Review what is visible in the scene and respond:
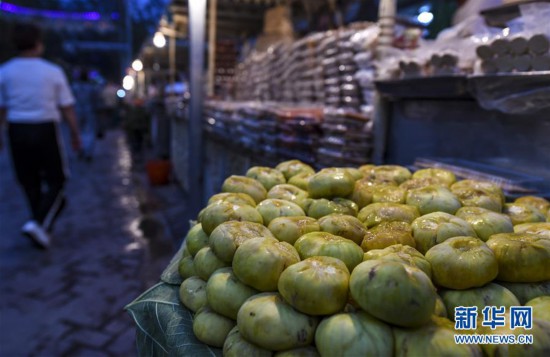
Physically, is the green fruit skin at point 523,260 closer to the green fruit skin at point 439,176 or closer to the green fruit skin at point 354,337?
the green fruit skin at point 354,337

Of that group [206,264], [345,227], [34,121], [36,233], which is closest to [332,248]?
[345,227]

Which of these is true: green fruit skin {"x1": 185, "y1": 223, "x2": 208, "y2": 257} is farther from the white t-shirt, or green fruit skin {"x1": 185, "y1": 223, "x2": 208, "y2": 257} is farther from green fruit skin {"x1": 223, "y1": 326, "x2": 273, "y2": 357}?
the white t-shirt

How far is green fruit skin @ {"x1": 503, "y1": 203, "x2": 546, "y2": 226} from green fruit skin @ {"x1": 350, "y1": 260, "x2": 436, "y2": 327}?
0.72 metres

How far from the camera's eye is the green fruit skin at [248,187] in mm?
1677

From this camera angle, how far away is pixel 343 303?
1.02 metres

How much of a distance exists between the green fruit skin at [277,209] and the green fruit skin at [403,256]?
0.36 metres

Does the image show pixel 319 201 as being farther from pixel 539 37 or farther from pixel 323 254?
pixel 539 37

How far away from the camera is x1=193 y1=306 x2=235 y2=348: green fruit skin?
44.9 inches

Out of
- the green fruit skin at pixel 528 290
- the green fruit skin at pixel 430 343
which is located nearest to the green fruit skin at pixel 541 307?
the green fruit skin at pixel 528 290

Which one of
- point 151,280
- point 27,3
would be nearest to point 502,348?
point 151,280

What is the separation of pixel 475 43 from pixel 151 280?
3.10 meters

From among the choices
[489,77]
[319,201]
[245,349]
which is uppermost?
[489,77]

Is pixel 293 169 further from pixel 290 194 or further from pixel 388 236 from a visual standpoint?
pixel 388 236

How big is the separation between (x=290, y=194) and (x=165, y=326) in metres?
0.64
